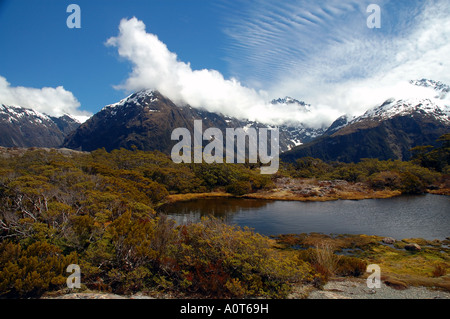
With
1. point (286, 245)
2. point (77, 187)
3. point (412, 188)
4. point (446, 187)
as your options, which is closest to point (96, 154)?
point (77, 187)

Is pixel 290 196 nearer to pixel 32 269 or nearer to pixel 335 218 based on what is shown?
pixel 335 218

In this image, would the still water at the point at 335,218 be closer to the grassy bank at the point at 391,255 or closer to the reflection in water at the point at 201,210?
the reflection in water at the point at 201,210

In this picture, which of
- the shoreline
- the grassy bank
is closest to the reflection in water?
the shoreline

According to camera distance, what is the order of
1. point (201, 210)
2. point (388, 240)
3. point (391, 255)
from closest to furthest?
point (391, 255)
point (388, 240)
point (201, 210)

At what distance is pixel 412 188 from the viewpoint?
5722cm

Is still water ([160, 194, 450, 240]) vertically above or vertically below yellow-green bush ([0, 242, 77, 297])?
below

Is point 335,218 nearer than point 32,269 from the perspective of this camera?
No

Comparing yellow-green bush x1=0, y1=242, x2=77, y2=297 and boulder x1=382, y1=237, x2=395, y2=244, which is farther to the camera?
boulder x1=382, y1=237, x2=395, y2=244

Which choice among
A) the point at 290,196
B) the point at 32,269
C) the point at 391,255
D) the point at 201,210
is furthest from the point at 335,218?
the point at 32,269

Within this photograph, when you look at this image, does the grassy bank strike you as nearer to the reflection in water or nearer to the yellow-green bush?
the yellow-green bush

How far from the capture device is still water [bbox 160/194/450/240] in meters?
26.9

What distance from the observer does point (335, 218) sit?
33.5m

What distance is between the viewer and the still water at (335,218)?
2688 cm
